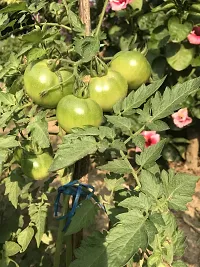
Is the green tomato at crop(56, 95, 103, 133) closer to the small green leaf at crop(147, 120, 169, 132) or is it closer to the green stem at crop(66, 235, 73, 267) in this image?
the small green leaf at crop(147, 120, 169, 132)

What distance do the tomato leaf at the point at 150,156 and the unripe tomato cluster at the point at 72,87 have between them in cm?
13

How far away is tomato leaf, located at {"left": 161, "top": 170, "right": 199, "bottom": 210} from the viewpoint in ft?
2.53

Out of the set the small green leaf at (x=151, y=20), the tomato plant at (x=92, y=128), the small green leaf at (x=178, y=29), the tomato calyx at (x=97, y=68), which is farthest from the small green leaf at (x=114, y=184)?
the small green leaf at (x=151, y=20)

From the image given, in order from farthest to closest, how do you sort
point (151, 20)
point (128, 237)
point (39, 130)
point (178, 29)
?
1. point (151, 20)
2. point (178, 29)
3. point (39, 130)
4. point (128, 237)

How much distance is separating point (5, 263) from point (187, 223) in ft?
4.81

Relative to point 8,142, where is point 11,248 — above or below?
below

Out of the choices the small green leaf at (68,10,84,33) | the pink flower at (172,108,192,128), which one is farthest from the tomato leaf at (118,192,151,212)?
the pink flower at (172,108,192,128)

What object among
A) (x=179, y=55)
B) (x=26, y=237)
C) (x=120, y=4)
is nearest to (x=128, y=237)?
(x=26, y=237)

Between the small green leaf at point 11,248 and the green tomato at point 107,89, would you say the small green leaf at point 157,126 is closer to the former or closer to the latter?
the green tomato at point 107,89

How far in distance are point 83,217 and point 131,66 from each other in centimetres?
40

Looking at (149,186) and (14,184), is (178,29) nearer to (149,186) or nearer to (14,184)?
(14,184)

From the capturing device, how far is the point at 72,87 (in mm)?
884

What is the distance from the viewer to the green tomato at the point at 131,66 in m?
0.93

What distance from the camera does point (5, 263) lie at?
1.30 m
